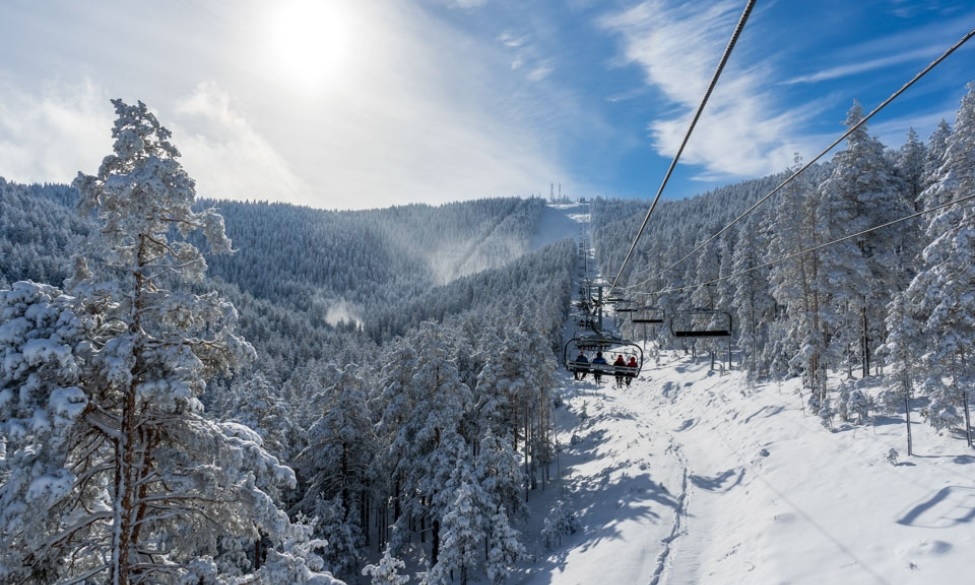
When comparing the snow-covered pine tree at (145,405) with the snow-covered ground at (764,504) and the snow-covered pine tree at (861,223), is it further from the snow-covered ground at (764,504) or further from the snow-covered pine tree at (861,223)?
the snow-covered pine tree at (861,223)

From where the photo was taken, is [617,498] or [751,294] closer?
[617,498]

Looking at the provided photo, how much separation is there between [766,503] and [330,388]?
2330 cm

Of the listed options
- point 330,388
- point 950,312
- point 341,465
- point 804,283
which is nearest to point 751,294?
point 804,283

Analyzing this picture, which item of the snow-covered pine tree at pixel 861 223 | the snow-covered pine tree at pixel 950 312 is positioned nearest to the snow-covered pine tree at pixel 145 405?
the snow-covered pine tree at pixel 950 312

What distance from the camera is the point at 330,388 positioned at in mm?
29016

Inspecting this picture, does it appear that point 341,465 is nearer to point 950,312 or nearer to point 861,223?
point 950,312

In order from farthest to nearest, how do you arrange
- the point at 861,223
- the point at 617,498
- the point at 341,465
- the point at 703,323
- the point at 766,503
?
the point at 703,323, the point at 341,465, the point at 617,498, the point at 861,223, the point at 766,503

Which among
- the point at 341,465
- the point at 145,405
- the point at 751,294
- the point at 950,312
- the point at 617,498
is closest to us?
the point at 145,405

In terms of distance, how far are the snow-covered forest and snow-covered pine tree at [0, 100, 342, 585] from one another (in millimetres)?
40

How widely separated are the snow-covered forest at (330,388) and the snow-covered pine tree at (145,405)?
40 mm

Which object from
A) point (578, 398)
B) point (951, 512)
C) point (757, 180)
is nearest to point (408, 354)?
point (951, 512)

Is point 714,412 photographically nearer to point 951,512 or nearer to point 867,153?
point 867,153

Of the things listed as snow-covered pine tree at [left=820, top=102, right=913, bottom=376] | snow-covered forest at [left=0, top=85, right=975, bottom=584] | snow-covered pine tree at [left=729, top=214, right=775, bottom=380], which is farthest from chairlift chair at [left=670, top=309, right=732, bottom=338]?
snow-covered pine tree at [left=820, top=102, right=913, bottom=376]

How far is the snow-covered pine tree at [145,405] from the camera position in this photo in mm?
7637
